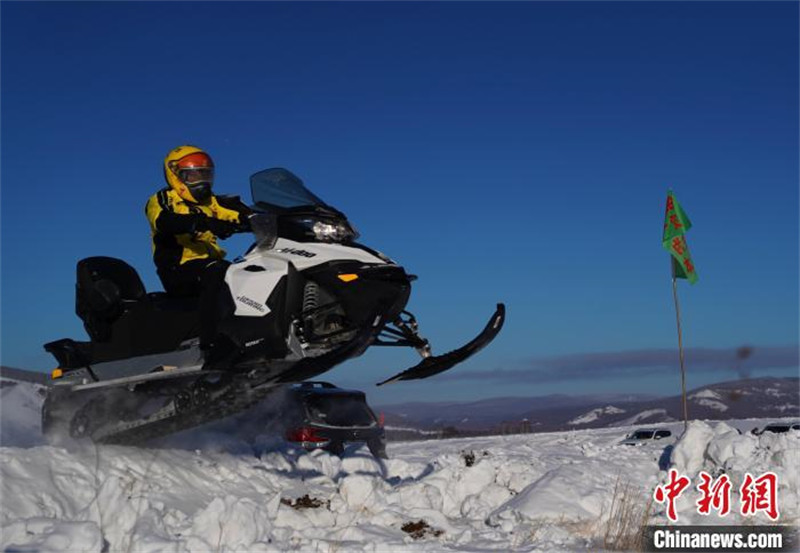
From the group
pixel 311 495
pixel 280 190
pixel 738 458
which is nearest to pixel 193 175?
pixel 280 190

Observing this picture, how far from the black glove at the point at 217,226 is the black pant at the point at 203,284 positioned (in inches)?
13.2

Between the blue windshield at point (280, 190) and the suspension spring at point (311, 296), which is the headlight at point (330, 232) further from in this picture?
the suspension spring at point (311, 296)

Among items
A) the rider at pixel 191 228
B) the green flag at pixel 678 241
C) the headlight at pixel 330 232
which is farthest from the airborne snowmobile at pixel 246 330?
the green flag at pixel 678 241

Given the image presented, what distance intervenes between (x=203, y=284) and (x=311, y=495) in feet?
7.28

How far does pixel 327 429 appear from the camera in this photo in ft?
34.3

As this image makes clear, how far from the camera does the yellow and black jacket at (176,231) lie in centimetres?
750

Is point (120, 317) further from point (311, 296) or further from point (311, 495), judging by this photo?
point (311, 495)

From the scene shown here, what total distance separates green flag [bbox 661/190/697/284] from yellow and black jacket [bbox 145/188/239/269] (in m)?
12.8

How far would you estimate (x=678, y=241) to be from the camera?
18516 millimetres

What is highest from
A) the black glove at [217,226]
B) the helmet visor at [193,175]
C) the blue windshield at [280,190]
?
the helmet visor at [193,175]

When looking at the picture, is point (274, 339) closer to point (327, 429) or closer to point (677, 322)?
point (327, 429)

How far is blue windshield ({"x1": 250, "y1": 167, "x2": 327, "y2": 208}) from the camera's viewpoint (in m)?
7.29

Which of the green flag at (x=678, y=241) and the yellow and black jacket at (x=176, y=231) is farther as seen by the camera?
the green flag at (x=678, y=241)

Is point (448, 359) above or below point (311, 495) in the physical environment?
above
